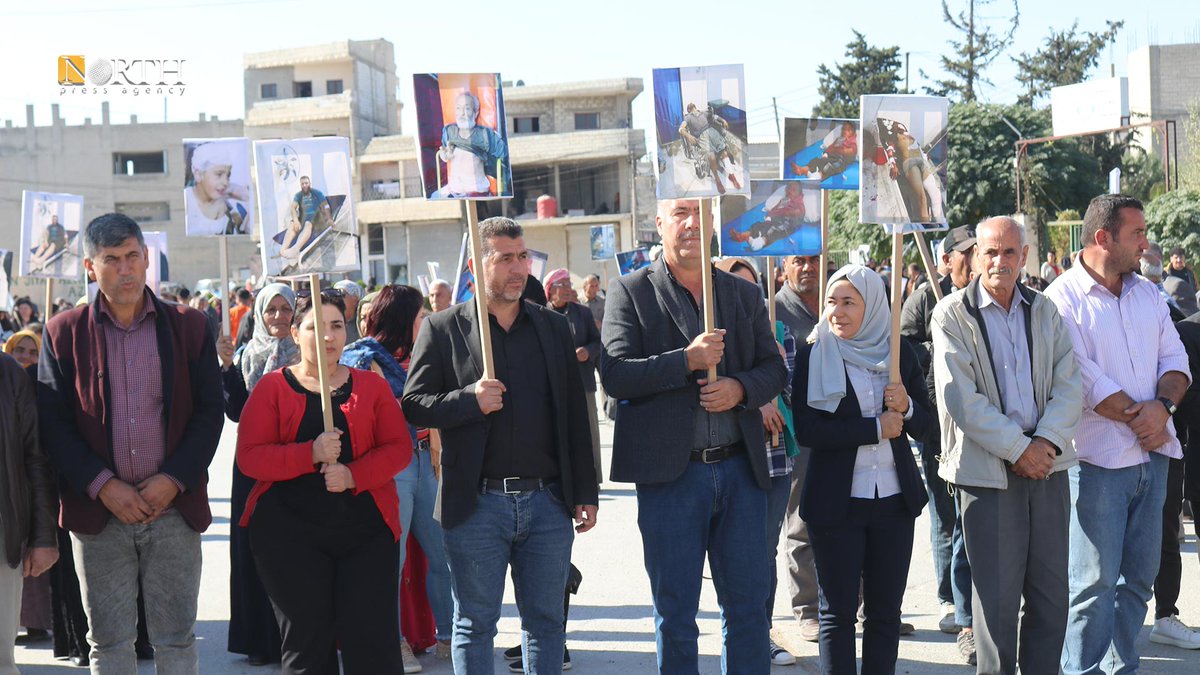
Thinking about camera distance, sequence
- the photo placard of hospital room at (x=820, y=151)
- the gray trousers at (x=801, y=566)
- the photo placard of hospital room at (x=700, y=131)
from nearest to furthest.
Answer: the photo placard of hospital room at (x=700, y=131) < the gray trousers at (x=801, y=566) < the photo placard of hospital room at (x=820, y=151)

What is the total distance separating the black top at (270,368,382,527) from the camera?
5191 millimetres

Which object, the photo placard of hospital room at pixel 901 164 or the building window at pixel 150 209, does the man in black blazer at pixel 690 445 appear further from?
the building window at pixel 150 209

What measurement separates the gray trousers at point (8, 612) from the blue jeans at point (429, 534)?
2020 mm

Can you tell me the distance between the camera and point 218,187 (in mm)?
8203

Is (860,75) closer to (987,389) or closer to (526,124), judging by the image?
(526,124)

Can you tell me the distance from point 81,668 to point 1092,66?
62.1 metres

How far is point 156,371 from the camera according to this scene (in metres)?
5.24

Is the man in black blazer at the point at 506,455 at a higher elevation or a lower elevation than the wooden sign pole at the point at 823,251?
lower

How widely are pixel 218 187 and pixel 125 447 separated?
339 centimetres

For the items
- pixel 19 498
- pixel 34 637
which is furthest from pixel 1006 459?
pixel 34 637

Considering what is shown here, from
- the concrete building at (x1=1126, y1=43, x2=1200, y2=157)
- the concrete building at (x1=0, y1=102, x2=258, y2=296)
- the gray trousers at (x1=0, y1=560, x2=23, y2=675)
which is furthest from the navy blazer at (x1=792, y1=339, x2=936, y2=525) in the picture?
the concrete building at (x1=0, y1=102, x2=258, y2=296)

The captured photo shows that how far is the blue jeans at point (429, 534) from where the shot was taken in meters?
6.78

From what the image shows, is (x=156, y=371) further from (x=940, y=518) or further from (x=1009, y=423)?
(x=940, y=518)

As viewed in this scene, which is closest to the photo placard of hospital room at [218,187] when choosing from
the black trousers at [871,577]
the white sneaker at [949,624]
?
the black trousers at [871,577]
